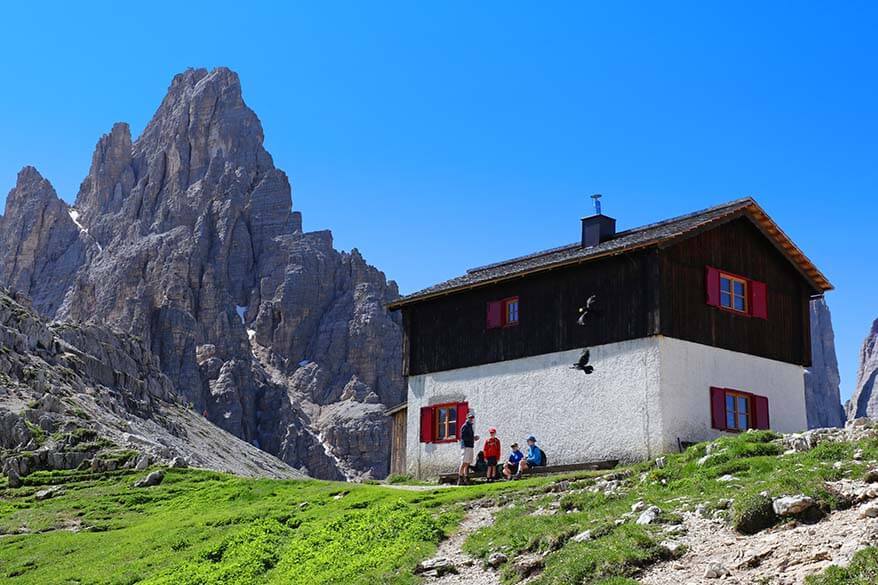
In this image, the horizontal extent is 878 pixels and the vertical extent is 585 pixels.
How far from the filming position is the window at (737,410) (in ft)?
113

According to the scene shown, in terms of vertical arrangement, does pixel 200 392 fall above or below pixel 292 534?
above

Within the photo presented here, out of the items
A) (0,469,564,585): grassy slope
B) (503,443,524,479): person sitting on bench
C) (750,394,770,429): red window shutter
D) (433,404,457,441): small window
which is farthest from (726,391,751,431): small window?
(433,404,457,441): small window

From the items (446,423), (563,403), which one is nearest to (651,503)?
(563,403)

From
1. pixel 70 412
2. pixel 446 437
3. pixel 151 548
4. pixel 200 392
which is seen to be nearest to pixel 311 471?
pixel 200 392

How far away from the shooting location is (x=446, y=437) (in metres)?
39.9

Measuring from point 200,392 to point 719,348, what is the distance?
541 feet

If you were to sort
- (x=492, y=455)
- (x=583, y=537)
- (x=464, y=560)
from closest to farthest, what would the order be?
(x=583, y=537), (x=464, y=560), (x=492, y=455)

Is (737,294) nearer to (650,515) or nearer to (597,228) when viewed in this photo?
(597,228)

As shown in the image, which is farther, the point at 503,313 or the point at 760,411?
the point at 503,313

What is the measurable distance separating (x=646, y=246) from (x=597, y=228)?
21.3 feet

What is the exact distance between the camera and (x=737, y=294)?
36938 mm

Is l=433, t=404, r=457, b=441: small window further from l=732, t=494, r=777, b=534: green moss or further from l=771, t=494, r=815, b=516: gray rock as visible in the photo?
l=771, t=494, r=815, b=516: gray rock

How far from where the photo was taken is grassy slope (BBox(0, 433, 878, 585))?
59.0ft

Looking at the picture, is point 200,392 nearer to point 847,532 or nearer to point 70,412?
point 70,412
